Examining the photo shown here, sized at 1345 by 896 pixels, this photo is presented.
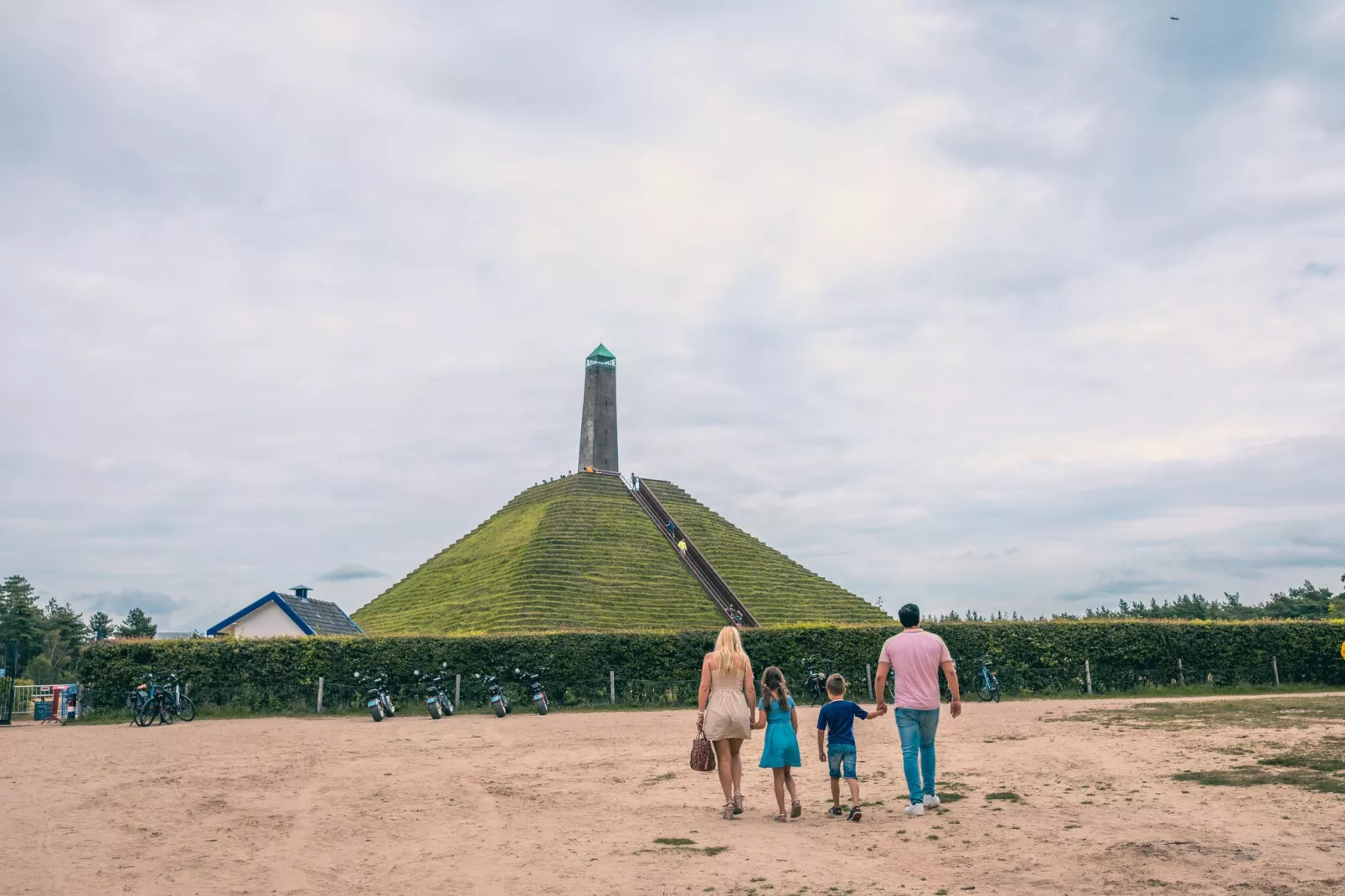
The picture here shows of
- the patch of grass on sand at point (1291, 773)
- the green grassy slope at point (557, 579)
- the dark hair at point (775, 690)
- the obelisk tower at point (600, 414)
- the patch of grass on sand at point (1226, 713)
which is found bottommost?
the patch of grass on sand at point (1226, 713)

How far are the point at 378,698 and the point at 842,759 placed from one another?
58.9 ft

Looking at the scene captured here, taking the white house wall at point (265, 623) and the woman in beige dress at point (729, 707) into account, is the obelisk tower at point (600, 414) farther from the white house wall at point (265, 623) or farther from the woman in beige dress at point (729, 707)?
the woman in beige dress at point (729, 707)

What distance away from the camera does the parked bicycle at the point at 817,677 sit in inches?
1048

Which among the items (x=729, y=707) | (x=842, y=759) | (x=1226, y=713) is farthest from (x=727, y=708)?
(x=1226, y=713)

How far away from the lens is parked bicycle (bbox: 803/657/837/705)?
87.4ft

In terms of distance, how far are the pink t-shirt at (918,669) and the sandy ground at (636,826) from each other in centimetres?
121

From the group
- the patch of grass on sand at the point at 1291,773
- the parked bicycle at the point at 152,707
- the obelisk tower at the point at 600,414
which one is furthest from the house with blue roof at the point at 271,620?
the obelisk tower at the point at 600,414

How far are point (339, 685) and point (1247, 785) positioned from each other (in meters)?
22.9

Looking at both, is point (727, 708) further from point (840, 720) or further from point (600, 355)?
point (600, 355)

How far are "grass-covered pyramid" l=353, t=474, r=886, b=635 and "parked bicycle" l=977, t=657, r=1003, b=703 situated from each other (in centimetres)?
1759

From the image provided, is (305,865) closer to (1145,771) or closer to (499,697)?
(1145,771)

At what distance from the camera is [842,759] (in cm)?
1024

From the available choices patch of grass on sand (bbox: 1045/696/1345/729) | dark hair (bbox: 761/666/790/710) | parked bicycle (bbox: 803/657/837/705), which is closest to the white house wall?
parked bicycle (bbox: 803/657/837/705)

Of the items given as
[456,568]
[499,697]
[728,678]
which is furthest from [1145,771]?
[456,568]
